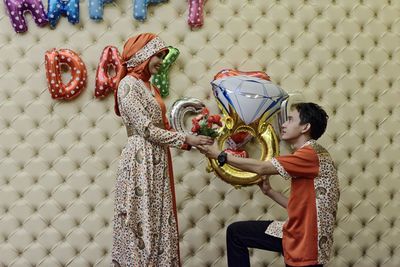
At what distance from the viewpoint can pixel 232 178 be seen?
119 inches

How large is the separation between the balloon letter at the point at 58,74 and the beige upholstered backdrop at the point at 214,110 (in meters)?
0.07

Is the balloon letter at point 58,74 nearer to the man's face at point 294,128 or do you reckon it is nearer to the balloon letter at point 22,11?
the balloon letter at point 22,11

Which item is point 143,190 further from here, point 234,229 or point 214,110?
point 214,110

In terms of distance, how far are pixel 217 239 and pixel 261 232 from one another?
2.06 feet

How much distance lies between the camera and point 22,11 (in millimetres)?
3160

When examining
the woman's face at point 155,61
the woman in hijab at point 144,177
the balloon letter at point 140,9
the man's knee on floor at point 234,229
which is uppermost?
the balloon letter at point 140,9

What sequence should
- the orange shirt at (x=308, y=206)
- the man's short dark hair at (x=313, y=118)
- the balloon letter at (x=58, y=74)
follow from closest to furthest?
the orange shirt at (x=308, y=206) → the man's short dark hair at (x=313, y=118) → the balloon letter at (x=58, y=74)

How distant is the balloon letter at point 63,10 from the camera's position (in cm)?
315

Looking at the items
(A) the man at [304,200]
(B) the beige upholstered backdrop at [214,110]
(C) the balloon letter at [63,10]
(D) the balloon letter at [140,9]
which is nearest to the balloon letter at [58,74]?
(B) the beige upholstered backdrop at [214,110]

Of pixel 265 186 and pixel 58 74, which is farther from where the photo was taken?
pixel 58 74

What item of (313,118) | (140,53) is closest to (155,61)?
(140,53)

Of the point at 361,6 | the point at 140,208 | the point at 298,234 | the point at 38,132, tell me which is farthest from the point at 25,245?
the point at 361,6

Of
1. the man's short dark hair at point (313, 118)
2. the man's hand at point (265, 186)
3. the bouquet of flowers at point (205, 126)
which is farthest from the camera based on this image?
the man's hand at point (265, 186)

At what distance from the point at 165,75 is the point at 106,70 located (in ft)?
1.03
